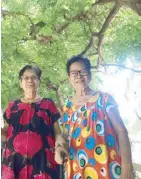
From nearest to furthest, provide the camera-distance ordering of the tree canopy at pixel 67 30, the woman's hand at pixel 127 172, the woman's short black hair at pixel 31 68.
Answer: the woman's hand at pixel 127 172 → the woman's short black hair at pixel 31 68 → the tree canopy at pixel 67 30

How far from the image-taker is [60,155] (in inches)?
43.9

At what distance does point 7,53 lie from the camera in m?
1.49

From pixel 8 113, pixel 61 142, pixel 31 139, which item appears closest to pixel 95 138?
pixel 61 142

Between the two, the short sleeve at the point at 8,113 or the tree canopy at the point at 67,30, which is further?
the tree canopy at the point at 67,30

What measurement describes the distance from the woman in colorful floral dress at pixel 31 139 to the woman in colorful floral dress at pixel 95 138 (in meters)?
0.05

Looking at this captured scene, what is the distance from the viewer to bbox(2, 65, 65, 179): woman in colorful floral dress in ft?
3.74

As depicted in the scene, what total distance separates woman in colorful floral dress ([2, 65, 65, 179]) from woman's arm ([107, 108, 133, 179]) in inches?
7.8

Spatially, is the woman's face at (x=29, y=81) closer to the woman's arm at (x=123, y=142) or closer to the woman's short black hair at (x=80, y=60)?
the woman's short black hair at (x=80, y=60)

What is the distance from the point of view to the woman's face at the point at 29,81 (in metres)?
1.22

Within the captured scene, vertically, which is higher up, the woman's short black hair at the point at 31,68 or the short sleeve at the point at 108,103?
the woman's short black hair at the point at 31,68

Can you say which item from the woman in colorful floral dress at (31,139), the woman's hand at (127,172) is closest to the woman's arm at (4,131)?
the woman in colorful floral dress at (31,139)

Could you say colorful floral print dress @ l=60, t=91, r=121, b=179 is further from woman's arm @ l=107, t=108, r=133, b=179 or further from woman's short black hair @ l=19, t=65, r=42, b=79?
woman's short black hair @ l=19, t=65, r=42, b=79

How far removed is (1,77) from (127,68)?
566mm

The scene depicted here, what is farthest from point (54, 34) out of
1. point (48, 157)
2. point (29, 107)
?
point (48, 157)
